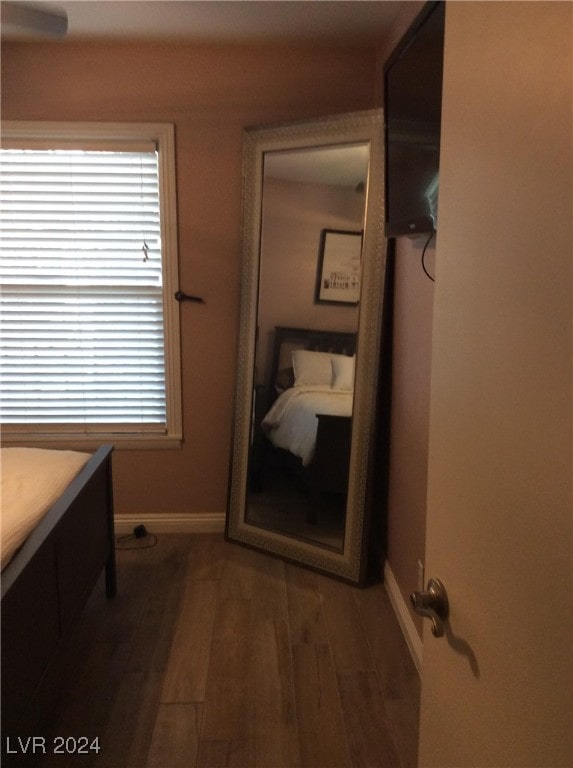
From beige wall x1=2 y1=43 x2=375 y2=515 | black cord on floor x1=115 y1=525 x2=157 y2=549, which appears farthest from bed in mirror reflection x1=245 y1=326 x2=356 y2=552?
black cord on floor x1=115 y1=525 x2=157 y2=549

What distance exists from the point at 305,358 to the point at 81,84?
5.93ft

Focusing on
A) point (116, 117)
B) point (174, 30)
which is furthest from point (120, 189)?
point (174, 30)

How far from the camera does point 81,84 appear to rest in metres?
2.92

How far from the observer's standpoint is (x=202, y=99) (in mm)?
2957

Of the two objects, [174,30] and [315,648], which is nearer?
[315,648]

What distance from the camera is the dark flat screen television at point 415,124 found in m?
1.67

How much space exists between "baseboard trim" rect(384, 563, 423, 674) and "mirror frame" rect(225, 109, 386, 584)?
0.44ft

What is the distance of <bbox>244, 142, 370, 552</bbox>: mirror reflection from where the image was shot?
8.99 ft

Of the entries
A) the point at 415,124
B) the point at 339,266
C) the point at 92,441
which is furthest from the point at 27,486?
the point at 415,124

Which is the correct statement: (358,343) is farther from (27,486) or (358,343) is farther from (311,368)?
(27,486)

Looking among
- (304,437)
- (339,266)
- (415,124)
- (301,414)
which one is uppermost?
(415,124)

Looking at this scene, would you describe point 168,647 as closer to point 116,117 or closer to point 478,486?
point 478,486

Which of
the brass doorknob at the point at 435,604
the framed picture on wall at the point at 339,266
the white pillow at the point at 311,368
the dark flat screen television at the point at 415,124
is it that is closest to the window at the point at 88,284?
the white pillow at the point at 311,368

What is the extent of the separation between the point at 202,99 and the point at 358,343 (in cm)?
151
